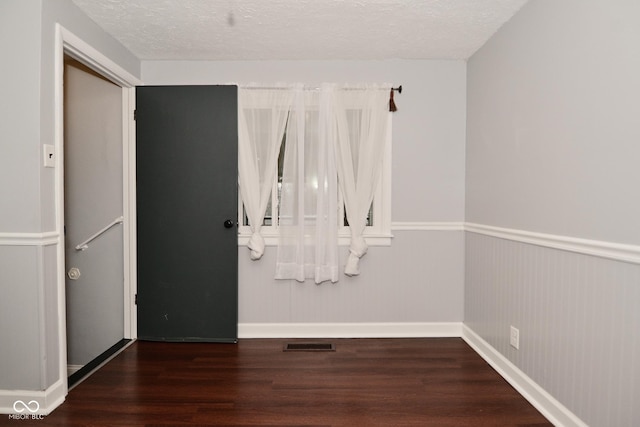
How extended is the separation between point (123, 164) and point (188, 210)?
2.21 feet

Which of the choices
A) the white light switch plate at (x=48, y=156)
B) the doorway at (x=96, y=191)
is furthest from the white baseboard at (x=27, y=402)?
the white light switch plate at (x=48, y=156)

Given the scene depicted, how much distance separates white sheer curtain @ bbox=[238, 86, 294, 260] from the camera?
3287 millimetres

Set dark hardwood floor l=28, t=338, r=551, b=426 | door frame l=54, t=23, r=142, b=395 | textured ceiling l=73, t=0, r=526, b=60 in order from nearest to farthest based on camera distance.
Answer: dark hardwood floor l=28, t=338, r=551, b=426 → door frame l=54, t=23, r=142, b=395 → textured ceiling l=73, t=0, r=526, b=60

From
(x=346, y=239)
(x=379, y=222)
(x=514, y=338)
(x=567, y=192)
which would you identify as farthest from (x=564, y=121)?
(x=346, y=239)

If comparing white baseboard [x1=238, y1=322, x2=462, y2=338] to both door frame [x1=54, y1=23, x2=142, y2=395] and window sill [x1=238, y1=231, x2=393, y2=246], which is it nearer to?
window sill [x1=238, y1=231, x2=393, y2=246]

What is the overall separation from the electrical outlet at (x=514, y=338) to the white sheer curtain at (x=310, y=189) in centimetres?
139

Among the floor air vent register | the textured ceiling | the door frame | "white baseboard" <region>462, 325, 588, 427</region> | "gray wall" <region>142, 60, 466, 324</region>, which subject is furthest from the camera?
"gray wall" <region>142, 60, 466, 324</region>

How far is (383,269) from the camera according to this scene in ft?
11.2

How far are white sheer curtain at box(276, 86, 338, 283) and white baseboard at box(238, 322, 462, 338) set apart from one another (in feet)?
1.41

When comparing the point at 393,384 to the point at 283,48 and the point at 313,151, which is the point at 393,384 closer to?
the point at 313,151

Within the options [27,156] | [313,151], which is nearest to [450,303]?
Answer: [313,151]

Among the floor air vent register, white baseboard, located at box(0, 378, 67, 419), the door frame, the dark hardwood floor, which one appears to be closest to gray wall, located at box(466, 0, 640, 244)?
the dark hardwood floor

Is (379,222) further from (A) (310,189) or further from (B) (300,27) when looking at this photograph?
(B) (300,27)

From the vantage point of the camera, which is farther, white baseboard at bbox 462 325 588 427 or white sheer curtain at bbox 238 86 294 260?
white sheer curtain at bbox 238 86 294 260
